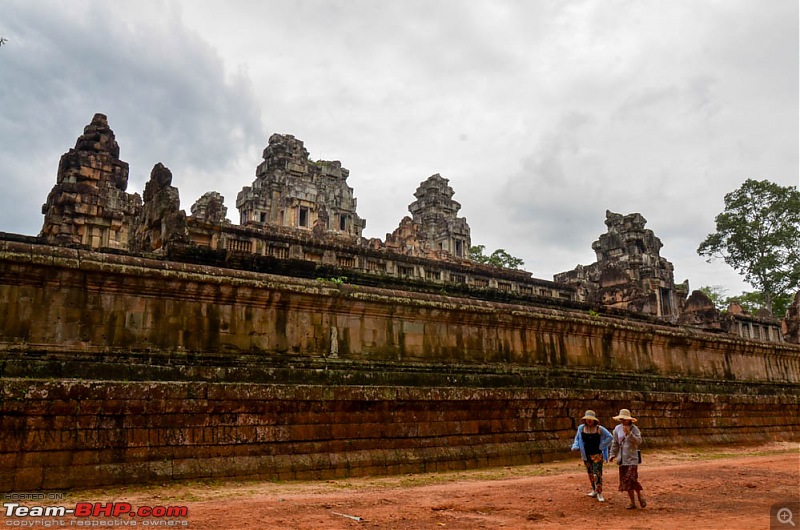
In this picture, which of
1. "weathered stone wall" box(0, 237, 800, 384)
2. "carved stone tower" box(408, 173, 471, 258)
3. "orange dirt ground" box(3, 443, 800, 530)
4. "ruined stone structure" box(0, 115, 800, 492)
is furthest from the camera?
"carved stone tower" box(408, 173, 471, 258)

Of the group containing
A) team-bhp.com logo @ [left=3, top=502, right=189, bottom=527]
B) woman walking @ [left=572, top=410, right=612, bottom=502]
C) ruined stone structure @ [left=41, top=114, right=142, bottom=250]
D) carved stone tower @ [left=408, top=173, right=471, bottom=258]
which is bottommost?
team-bhp.com logo @ [left=3, top=502, right=189, bottom=527]

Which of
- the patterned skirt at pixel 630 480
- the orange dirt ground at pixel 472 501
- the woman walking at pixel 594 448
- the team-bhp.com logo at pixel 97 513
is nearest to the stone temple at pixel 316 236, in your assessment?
the orange dirt ground at pixel 472 501

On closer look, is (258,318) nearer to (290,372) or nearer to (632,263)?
(290,372)

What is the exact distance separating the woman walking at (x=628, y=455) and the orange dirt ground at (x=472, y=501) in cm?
25

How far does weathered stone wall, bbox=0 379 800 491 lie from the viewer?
23.0ft

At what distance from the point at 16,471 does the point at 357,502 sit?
3.71m

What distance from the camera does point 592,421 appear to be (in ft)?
27.9

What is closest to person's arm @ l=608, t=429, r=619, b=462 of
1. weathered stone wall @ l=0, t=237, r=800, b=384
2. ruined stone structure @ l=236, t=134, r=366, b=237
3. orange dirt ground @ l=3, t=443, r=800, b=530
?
orange dirt ground @ l=3, t=443, r=800, b=530

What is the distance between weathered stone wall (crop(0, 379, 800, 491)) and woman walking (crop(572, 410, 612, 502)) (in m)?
2.32

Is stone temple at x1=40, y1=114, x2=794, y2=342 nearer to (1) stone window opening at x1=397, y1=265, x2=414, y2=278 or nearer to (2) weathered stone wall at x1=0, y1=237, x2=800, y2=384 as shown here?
(1) stone window opening at x1=397, y1=265, x2=414, y2=278

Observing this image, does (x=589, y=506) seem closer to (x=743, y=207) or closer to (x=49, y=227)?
(x=49, y=227)

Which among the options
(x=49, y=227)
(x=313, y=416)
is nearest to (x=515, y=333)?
(x=313, y=416)

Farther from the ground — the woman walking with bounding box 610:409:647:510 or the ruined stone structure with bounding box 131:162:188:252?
the ruined stone structure with bounding box 131:162:188:252

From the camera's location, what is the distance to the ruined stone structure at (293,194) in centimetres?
5028
